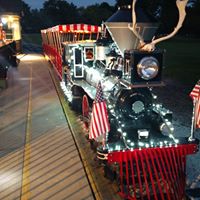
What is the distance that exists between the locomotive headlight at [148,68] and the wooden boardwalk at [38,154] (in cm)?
240

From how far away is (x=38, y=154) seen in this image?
280 inches

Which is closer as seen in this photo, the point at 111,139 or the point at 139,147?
the point at 139,147

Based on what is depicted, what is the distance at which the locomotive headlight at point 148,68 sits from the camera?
5.09 m

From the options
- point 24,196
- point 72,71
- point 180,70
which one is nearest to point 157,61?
point 24,196

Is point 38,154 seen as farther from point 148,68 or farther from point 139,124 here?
point 148,68

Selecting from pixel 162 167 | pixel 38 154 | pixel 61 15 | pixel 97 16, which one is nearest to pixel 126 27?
pixel 162 167

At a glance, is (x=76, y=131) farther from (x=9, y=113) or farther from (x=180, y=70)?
(x=180, y=70)

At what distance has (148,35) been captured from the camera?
21.0 ft

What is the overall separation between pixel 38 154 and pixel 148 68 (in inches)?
141

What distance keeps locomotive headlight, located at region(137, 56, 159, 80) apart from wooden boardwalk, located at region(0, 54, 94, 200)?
2.40 metres

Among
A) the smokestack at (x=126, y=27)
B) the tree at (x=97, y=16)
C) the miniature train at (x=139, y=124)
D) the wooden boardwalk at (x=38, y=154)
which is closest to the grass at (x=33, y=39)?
the tree at (x=97, y=16)

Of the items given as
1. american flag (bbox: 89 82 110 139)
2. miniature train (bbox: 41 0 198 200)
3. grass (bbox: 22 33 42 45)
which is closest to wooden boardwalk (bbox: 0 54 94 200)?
miniature train (bbox: 41 0 198 200)

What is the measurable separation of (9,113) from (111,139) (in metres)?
5.95

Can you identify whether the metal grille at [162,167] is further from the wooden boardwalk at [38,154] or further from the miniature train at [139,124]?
the wooden boardwalk at [38,154]
